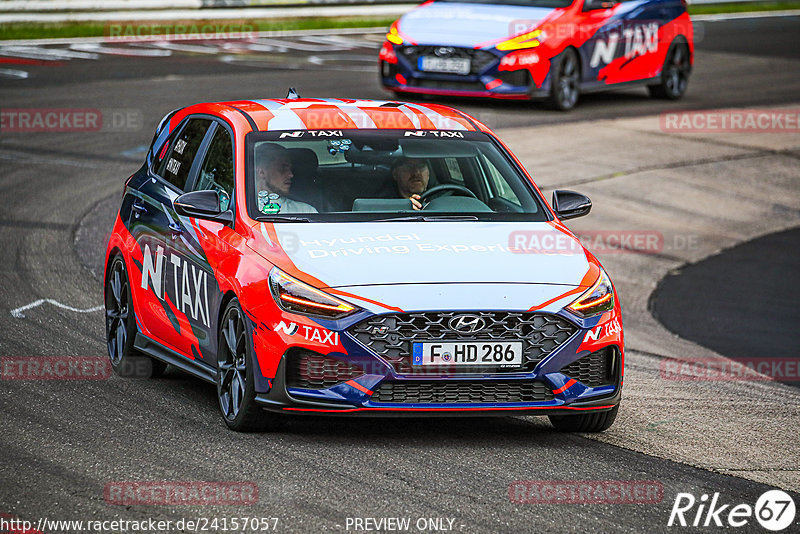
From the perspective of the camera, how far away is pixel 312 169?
8.20 meters

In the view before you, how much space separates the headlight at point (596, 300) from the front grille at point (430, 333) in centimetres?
21

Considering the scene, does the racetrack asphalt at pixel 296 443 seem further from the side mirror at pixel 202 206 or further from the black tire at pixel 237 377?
the side mirror at pixel 202 206

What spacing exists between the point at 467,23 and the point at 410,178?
1156cm

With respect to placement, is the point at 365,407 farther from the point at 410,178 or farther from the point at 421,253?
the point at 410,178

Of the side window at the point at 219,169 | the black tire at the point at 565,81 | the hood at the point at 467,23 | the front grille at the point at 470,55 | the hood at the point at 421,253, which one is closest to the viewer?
the hood at the point at 421,253

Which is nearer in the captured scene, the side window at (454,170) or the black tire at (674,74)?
the side window at (454,170)

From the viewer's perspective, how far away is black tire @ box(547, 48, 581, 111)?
64.3 feet

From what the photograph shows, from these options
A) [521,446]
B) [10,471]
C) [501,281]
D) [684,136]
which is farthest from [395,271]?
[684,136]

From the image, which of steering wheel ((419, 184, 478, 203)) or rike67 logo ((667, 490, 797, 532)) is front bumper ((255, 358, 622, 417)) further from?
steering wheel ((419, 184, 478, 203))

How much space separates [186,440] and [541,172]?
10353mm

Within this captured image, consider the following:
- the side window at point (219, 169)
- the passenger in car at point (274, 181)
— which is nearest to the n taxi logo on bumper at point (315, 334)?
the passenger in car at point (274, 181)

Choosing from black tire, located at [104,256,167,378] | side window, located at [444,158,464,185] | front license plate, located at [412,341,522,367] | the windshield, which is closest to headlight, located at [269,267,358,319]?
front license plate, located at [412,341,522,367]

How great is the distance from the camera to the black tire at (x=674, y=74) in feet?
71.9

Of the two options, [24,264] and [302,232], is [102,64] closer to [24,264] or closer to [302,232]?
[24,264]
